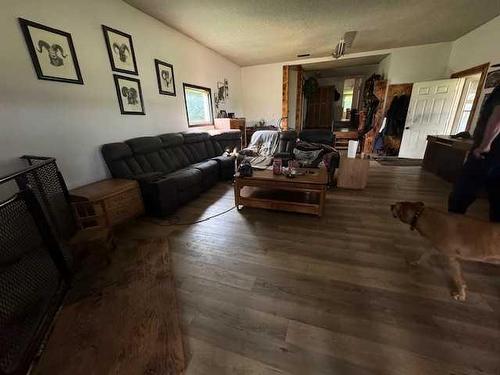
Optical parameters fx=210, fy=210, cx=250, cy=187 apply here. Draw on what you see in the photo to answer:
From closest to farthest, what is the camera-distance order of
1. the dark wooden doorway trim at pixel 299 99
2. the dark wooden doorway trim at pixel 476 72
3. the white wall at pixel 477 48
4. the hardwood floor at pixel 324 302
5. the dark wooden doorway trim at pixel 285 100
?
the hardwood floor at pixel 324 302, the white wall at pixel 477 48, the dark wooden doorway trim at pixel 476 72, the dark wooden doorway trim at pixel 285 100, the dark wooden doorway trim at pixel 299 99

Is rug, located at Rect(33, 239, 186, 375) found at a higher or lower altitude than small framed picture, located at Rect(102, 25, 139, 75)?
lower

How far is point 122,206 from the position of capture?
229cm

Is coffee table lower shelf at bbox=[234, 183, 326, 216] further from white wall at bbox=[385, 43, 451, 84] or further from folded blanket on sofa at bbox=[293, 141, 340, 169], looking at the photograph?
white wall at bbox=[385, 43, 451, 84]

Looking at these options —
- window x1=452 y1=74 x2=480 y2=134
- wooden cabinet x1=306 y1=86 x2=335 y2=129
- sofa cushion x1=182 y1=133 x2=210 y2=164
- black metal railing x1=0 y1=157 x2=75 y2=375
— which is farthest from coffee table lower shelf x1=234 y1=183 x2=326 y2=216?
wooden cabinet x1=306 y1=86 x2=335 y2=129

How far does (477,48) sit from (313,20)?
10.8 ft

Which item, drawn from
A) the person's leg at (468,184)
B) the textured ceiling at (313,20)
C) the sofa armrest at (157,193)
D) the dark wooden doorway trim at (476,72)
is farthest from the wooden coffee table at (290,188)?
the dark wooden doorway trim at (476,72)

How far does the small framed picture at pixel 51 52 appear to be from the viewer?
6.29ft

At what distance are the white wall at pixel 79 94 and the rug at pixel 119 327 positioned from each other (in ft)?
4.50

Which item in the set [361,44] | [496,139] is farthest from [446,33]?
[496,139]

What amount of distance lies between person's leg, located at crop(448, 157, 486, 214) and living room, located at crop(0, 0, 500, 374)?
2cm

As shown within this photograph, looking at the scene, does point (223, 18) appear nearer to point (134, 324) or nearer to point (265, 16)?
point (265, 16)

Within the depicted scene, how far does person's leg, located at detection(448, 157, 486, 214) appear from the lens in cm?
165

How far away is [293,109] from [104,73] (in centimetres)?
532

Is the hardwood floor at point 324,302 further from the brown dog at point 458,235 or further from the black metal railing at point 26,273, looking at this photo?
the black metal railing at point 26,273
